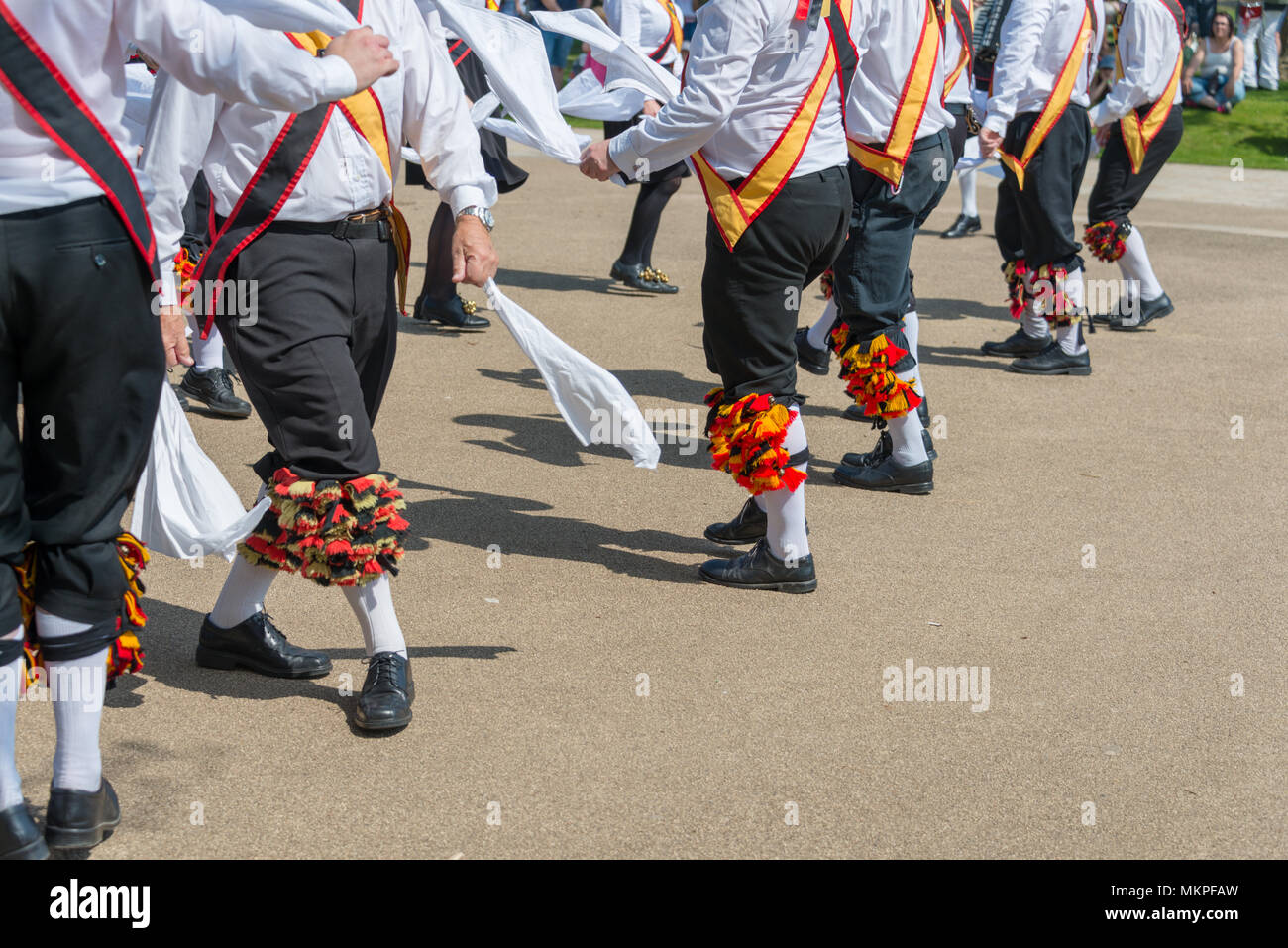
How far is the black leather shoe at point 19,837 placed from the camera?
116 inches

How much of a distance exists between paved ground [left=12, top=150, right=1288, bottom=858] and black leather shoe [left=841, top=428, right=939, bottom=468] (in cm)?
14

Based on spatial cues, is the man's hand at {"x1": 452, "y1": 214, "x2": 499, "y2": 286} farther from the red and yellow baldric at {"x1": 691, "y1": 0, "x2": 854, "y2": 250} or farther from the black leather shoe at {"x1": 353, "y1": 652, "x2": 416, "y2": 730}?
the red and yellow baldric at {"x1": 691, "y1": 0, "x2": 854, "y2": 250}

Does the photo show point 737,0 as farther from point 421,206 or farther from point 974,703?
point 421,206

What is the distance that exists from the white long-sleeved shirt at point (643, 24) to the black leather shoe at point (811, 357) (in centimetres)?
236

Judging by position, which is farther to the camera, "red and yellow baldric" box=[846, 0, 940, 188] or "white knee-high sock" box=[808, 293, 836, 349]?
"white knee-high sock" box=[808, 293, 836, 349]

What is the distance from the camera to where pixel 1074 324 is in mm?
7660

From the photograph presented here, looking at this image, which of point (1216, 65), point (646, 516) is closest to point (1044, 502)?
point (646, 516)

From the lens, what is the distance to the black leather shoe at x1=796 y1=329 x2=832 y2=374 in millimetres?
7383

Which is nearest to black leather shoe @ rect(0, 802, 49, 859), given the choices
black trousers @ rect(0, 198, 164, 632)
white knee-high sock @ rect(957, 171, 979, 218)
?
black trousers @ rect(0, 198, 164, 632)

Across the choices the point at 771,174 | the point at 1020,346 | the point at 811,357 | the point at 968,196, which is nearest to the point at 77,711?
the point at 771,174

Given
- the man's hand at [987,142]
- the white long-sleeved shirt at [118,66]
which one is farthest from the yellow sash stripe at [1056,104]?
the white long-sleeved shirt at [118,66]

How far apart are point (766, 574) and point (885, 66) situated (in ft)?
6.87

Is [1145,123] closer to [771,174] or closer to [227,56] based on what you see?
[771,174]

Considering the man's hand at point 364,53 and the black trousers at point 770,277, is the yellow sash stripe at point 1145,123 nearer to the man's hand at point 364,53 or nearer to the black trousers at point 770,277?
the black trousers at point 770,277
